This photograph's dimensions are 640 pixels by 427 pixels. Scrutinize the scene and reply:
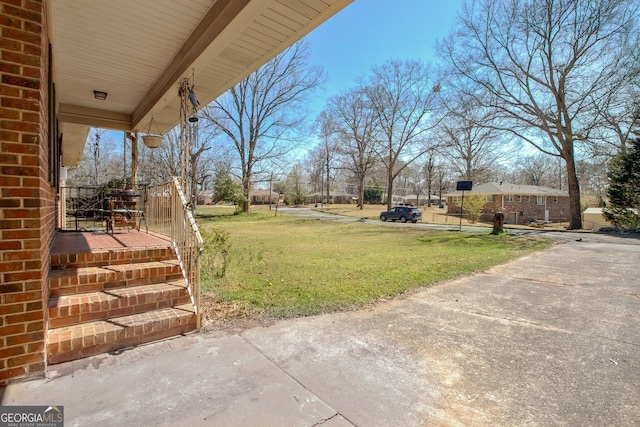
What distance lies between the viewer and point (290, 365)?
2314 millimetres

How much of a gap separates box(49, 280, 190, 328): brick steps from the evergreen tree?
19795 mm

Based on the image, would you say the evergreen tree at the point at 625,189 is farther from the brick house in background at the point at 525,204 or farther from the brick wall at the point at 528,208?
the brick wall at the point at 528,208

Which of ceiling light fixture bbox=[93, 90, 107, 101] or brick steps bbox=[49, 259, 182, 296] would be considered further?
ceiling light fixture bbox=[93, 90, 107, 101]

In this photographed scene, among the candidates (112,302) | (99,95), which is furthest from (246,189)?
(112,302)

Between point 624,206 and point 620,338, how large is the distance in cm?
1818

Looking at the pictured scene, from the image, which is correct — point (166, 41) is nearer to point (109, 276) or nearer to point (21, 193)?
point (21, 193)

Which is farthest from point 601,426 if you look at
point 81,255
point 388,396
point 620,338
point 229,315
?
point 81,255

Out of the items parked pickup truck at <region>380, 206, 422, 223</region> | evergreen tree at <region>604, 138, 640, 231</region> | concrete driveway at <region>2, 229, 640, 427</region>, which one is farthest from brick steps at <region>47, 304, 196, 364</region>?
parked pickup truck at <region>380, 206, 422, 223</region>

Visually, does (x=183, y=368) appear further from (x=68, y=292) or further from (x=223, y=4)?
(x=223, y=4)

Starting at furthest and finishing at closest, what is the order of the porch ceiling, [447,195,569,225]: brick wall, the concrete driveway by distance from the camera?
[447,195,569,225]: brick wall < the porch ceiling < the concrete driveway

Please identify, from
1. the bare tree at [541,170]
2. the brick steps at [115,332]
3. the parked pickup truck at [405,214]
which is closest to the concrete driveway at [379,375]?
the brick steps at [115,332]

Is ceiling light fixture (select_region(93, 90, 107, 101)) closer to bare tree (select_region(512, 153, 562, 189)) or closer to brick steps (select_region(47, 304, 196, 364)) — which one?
brick steps (select_region(47, 304, 196, 364))

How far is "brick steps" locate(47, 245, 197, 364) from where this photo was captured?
239 centimetres

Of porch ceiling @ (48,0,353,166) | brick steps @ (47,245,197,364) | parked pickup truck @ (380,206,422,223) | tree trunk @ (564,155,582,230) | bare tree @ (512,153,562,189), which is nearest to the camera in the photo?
brick steps @ (47,245,197,364)
